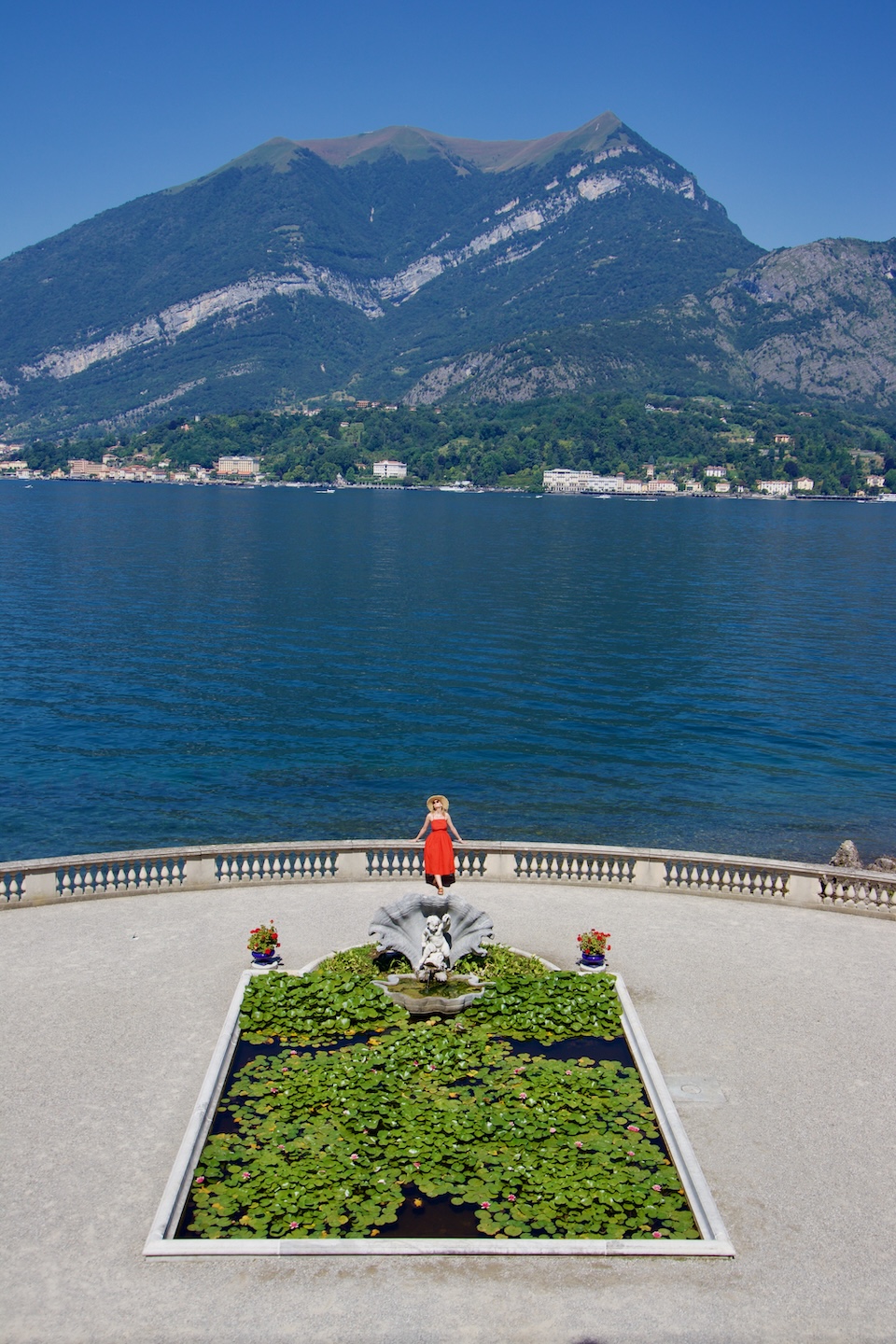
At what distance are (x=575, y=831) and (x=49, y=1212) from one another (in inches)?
1095

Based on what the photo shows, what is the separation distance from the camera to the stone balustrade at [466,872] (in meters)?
25.8

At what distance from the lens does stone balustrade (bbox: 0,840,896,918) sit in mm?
25797

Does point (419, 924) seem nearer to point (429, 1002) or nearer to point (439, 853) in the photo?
point (439, 853)

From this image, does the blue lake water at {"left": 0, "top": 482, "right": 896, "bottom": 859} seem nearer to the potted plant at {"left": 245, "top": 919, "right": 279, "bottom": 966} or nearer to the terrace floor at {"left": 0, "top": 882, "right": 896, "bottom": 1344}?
the terrace floor at {"left": 0, "top": 882, "right": 896, "bottom": 1344}

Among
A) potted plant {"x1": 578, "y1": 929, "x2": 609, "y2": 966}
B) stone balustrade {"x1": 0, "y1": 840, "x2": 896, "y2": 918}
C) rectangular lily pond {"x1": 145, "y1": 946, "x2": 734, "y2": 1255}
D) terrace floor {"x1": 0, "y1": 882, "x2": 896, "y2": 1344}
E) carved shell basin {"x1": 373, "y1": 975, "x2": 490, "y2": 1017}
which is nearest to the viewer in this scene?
terrace floor {"x1": 0, "y1": 882, "x2": 896, "y2": 1344}

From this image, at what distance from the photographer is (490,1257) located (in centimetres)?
1399

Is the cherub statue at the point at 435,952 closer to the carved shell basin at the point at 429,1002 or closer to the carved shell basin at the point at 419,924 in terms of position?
the carved shell basin at the point at 419,924

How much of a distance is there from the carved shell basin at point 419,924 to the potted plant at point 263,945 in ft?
6.31

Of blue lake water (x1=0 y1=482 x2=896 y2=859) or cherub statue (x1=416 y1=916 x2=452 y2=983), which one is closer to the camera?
cherub statue (x1=416 y1=916 x2=452 y2=983)

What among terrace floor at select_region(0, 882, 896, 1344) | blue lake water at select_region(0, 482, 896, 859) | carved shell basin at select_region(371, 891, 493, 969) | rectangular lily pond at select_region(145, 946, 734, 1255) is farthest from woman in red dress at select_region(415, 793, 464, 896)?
blue lake water at select_region(0, 482, 896, 859)

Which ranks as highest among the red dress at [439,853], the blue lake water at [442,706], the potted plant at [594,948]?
the red dress at [439,853]

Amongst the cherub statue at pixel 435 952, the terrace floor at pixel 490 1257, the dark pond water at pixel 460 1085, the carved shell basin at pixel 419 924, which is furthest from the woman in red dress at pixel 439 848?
the dark pond water at pixel 460 1085

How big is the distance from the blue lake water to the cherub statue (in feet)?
59.7

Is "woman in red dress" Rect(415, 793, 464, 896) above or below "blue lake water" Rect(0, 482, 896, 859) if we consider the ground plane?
above
